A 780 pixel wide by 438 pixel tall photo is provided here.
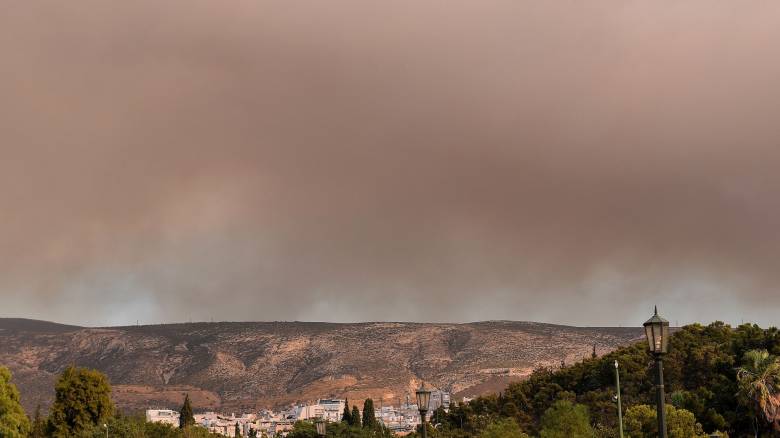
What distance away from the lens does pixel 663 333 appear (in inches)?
806

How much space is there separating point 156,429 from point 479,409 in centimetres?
3483

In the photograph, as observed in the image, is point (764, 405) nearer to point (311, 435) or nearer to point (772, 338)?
point (772, 338)

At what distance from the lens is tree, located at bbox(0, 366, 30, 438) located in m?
76.1

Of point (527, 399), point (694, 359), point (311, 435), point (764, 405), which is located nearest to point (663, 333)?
point (764, 405)

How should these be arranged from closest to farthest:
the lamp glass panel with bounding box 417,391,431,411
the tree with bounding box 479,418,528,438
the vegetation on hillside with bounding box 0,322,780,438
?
the lamp glass panel with bounding box 417,391,431,411 → the vegetation on hillside with bounding box 0,322,780,438 → the tree with bounding box 479,418,528,438

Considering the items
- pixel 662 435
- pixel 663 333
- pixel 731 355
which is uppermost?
pixel 731 355

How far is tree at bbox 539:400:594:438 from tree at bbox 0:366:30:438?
40364 millimetres

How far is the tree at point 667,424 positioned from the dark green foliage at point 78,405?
57414 millimetres

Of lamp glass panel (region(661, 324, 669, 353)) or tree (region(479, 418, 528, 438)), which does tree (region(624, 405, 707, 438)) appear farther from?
lamp glass panel (region(661, 324, 669, 353))

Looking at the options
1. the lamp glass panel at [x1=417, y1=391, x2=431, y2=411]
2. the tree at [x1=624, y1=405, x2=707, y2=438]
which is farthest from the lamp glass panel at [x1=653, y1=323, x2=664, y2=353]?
the tree at [x1=624, y1=405, x2=707, y2=438]

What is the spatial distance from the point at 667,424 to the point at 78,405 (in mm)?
62856

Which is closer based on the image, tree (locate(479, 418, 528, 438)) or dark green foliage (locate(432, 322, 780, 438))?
tree (locate(479, 418, 528, 438))

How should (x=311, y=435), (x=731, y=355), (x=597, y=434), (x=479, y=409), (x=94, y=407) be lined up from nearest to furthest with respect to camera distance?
(x=597, y=434), (x=731, y=355), (x=94, y=407), (x=479, y=409), (x=311, y=435)

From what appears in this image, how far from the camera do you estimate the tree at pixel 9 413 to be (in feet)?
250
